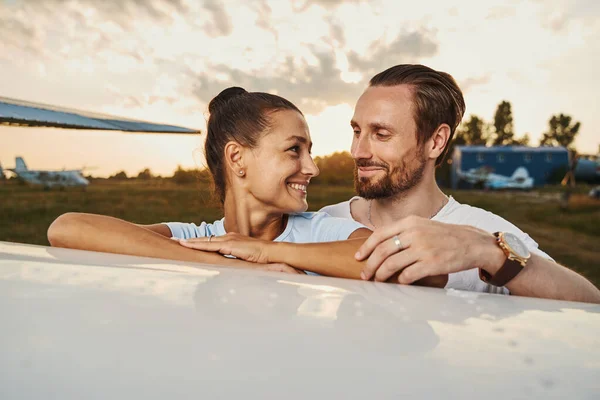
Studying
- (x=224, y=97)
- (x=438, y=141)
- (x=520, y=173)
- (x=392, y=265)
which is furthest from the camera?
(x=520, y=173)

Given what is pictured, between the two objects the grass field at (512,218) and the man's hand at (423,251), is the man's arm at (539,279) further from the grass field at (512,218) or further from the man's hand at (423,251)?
the grass field at (512,218)

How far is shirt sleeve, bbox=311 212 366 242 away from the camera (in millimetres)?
1796

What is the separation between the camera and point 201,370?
392mm

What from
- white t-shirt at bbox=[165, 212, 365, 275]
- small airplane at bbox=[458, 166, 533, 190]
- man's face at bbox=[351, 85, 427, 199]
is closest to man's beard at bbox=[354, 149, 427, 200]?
man's face at bbox=[351, 85, 427, 199]

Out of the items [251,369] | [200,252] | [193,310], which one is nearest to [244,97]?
[200,252]

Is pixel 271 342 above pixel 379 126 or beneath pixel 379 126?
beneath

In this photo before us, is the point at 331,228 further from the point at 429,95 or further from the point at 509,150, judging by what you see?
the point at 509,150

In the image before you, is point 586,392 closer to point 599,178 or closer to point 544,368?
point 544,368

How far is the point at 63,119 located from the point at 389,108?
11.8 metres

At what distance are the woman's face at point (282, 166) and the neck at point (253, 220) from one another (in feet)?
0.16

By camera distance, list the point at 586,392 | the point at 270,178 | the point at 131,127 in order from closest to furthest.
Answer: the point at 586,392 < the point at 270,178 < the point at 131,127

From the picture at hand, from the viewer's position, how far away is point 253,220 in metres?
2.09

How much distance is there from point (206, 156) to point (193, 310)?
1980 mm

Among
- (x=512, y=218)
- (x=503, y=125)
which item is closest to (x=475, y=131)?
(x=503, y=125)
